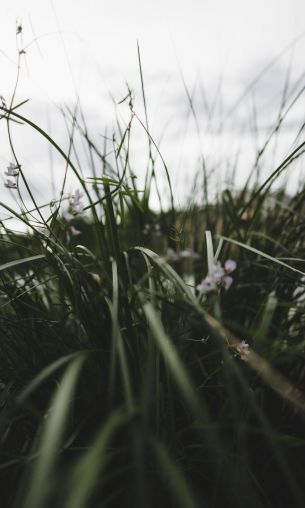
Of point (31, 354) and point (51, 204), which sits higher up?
point (51, 204)

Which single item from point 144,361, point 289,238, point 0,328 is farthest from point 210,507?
point 289,238

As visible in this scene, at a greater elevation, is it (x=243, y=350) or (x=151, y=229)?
(x=151, y=229)

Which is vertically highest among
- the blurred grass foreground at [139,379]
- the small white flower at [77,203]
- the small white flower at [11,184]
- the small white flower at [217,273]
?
the small white flower at [11,184]

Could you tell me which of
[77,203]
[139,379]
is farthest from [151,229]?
[139,379]

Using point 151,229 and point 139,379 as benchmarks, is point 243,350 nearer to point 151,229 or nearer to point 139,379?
point 139,379

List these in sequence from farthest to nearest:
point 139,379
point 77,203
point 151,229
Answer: point 151,229, point 77,203, point 139,379

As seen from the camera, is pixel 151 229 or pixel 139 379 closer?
pixel 139 379

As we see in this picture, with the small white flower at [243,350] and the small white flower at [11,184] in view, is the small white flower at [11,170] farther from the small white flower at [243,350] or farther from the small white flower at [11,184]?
the small white flower at [243,350]

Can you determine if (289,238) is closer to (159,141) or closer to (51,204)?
(159,141)

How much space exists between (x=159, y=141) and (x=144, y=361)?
2.51 ft

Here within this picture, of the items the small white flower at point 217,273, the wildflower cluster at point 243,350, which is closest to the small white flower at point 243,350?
the wildflower cluster at point 243,350

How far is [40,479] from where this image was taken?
1.05 feet

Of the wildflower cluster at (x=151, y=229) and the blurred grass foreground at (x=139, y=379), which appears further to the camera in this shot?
the wildflower cluster at (x=151, y=229)

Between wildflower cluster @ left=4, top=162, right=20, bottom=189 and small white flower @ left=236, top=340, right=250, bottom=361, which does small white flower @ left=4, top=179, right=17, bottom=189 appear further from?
small white flower @ left=236, top=340, right=250, bottom=361
